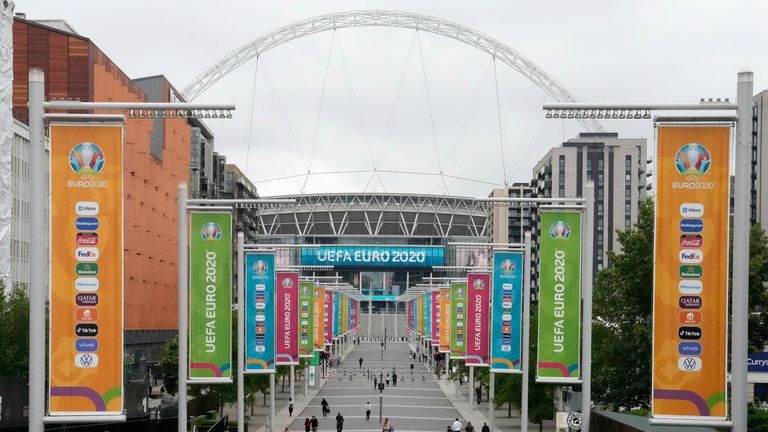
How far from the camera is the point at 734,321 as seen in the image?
20.7 meters

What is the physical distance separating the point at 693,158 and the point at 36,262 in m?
11.1

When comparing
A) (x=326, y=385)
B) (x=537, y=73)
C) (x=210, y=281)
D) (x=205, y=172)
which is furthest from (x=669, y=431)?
(x=537, y=73)

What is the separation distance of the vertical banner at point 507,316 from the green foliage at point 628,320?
54.5 feet

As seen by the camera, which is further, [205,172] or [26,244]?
[205,172]

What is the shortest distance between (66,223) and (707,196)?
35.8ft

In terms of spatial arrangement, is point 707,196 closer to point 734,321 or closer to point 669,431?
point 734,321

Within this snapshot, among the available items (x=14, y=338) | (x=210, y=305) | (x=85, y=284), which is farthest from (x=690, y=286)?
(x=14, y=338)

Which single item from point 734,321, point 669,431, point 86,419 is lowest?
point 669,431

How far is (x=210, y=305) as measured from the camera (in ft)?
126

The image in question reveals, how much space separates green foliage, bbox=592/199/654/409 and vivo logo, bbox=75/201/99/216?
143 ft

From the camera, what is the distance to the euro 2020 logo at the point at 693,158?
69.9 ft

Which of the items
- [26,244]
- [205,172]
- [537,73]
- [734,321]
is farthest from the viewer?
[537,73]

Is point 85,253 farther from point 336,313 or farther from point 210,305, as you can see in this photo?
point 336,313

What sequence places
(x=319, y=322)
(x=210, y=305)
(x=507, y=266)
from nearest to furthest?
(x=210, y=305), (x=507, y=266), (x=319, y=322)
